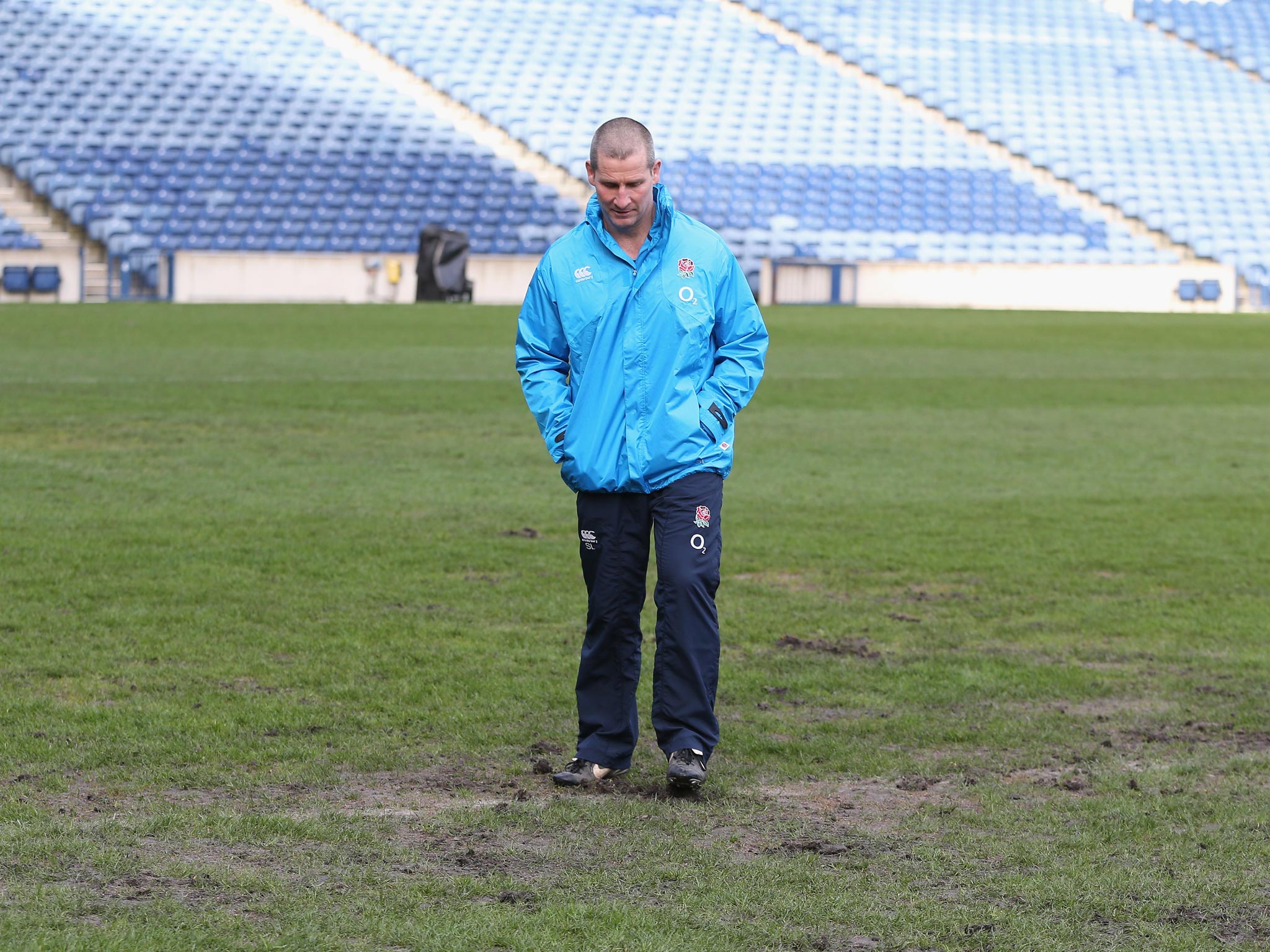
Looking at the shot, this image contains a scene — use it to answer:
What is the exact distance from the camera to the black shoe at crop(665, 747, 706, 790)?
4.11 meters

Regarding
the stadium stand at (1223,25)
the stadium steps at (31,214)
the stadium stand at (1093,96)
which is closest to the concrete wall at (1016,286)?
the stadium stand at (1093,96)

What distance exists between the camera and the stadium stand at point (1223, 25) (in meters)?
44.5

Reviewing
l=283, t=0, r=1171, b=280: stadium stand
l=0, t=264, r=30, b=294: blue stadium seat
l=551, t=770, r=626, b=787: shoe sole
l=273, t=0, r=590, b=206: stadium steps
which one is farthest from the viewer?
l=273, t=0, r=590, b=206: stadium steps

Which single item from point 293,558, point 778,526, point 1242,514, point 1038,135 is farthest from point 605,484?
point 1038,135

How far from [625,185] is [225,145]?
31321mm

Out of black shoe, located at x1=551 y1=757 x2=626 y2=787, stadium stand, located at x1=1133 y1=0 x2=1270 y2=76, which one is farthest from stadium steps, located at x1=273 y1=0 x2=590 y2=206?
black shoe, located at x1=551 y1=757 x2=626 y2=787

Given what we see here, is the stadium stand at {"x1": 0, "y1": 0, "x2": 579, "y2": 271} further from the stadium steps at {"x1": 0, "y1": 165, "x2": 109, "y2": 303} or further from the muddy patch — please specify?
the muddy patch

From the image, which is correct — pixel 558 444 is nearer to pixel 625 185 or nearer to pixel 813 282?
pixel 625 185

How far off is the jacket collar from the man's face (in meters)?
0.03

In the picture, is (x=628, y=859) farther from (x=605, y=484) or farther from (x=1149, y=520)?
(x=1149, y=520)

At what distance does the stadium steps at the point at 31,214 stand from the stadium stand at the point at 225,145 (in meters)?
0.31

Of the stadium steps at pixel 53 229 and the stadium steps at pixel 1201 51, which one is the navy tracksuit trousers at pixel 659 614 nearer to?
the stadium steps at pixel 53 229

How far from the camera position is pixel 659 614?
14.1ft

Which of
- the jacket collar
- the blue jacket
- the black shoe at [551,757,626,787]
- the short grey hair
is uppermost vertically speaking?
the short grey hair
